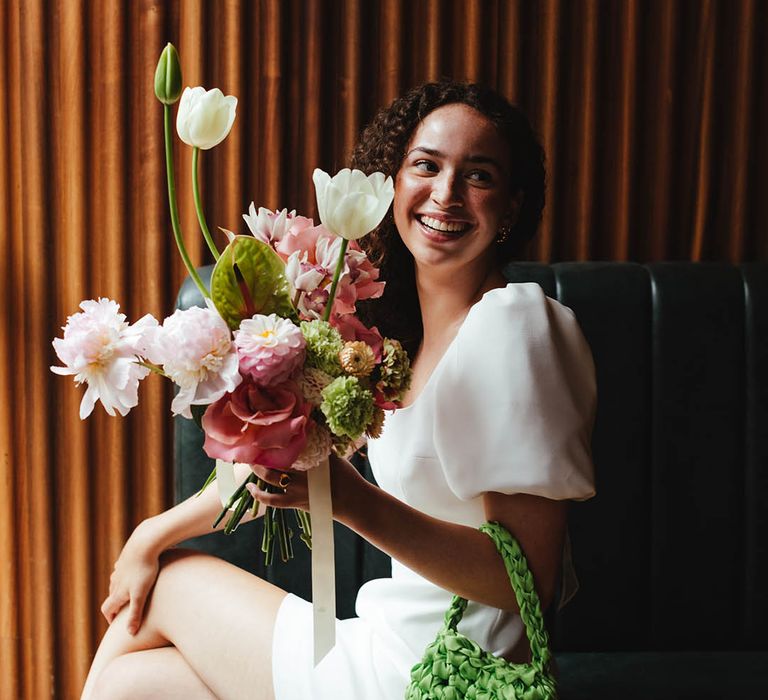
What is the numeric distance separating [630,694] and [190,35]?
1.52 meters

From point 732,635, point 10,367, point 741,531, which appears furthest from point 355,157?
point 732,635

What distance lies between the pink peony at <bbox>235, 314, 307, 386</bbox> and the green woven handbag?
36 cm

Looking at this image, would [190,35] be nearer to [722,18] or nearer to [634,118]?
[634,118]

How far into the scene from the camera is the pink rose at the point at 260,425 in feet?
2.65

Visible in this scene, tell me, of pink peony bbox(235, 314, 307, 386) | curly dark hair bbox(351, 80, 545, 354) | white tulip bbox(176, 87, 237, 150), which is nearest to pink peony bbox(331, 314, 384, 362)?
pink peony bbox(235, 314, 307, 386)

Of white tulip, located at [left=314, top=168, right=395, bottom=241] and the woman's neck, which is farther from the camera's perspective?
the woman's neck

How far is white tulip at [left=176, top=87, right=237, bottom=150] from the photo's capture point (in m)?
0.87

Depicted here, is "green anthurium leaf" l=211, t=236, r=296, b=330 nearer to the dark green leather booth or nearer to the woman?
the woman

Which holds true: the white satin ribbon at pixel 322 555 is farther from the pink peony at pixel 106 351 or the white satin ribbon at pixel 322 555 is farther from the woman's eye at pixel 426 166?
the woman's eye at pixel 426 166

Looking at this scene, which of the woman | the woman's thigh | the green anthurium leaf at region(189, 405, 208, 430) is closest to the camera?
the green anthurium leaf at region(189, 405, 208, 430)

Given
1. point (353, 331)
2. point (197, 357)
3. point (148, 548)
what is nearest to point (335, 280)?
point (353, 331)

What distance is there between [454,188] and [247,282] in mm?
444

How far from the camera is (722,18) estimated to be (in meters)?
1.82

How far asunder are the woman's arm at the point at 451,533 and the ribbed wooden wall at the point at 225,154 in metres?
0.90
